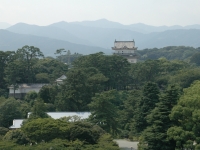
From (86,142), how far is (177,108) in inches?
164

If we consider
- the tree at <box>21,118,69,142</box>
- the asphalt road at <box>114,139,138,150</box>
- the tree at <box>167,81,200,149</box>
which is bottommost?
the asphalt road at <box>114,139,138,150</box>

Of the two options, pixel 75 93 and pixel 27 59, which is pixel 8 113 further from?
pixel 27 59

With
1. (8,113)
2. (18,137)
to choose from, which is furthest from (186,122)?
(8,113)

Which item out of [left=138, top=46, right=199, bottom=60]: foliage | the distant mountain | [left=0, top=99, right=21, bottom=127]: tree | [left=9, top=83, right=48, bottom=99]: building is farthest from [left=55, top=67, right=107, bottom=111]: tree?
the distant mountain

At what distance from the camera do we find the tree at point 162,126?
13.9 m

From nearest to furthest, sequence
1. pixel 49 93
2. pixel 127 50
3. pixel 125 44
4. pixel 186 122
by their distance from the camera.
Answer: pixel 186 122 < pixel 49 93 < pixel 127 50 < pixel 125 44

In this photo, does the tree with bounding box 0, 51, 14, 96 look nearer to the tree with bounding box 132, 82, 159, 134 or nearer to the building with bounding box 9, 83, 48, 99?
the building with bounding box 9, 83, 48, 99

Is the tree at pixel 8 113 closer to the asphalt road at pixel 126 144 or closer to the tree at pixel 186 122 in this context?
the asphalt road at pixel 126 144

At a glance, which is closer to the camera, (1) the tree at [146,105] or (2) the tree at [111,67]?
(1) the tree at [146,105]

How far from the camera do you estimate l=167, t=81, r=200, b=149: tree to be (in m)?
12.9

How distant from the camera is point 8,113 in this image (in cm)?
2175

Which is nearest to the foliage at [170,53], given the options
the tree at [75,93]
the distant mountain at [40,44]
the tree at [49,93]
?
the tree at [49,93]

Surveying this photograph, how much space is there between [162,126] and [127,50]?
35174 millimetres

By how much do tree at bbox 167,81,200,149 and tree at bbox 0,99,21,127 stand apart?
11749mm
